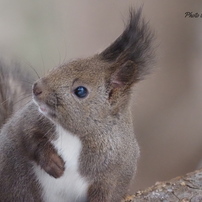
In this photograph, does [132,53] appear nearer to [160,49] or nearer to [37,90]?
[37,90]

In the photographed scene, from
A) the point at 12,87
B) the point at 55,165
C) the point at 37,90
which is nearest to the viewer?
the point at 37,90

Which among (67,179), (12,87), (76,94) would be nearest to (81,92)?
(76,94)

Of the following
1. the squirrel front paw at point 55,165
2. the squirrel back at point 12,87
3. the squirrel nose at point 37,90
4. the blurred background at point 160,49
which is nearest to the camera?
the squirrel nose at point 37,90

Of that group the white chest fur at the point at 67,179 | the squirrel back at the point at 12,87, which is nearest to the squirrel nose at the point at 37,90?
the white chest fur at the point at 67,179

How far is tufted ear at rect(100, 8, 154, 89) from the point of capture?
110 cm

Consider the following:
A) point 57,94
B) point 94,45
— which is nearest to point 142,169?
point 94,45

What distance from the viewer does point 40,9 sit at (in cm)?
169

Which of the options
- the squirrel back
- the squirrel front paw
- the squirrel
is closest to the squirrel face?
the squirrel

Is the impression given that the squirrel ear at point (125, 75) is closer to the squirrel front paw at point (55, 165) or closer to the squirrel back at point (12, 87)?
the squirrel front paw at point (55, 165)

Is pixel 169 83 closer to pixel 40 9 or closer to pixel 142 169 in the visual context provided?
pixel 142 169

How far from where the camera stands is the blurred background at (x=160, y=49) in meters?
Answer: 1.68

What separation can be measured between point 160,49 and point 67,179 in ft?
1.95

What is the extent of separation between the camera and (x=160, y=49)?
156 centimetres

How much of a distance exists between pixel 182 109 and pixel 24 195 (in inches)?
35.7
